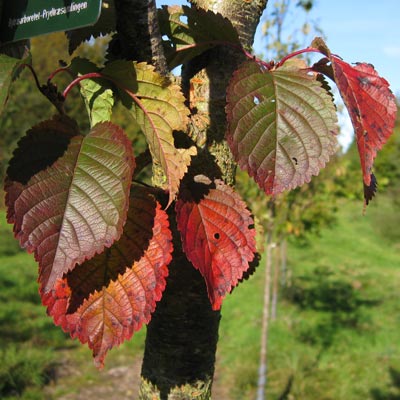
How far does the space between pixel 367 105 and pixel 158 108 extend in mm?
274

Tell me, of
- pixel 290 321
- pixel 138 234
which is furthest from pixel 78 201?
pixel 290 321

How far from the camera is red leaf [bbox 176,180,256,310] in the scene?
697mm

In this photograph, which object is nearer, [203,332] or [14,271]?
[203,332]

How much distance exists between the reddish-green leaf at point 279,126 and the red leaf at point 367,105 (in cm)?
4

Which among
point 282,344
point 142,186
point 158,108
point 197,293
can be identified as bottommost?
point 282,344

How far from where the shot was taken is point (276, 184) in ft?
2.11

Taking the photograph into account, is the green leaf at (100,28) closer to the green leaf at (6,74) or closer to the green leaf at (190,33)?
the green leaf at (190,33)

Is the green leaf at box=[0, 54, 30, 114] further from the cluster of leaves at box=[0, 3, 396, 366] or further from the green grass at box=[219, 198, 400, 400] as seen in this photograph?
the green grass at box=[219, 198, 400, 400]

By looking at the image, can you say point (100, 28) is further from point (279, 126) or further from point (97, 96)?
point (279, 126)

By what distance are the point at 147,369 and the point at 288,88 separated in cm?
57

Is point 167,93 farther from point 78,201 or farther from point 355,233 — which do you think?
point 355,233

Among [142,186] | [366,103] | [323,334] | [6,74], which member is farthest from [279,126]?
[323,334]

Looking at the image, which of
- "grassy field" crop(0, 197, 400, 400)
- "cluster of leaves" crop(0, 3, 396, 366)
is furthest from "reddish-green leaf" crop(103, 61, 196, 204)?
"grassy field" crop(0, 197, 400, 400)

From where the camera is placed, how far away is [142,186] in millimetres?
756
